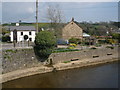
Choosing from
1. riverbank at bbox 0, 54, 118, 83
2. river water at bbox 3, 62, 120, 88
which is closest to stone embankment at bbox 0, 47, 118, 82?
riverbank at bbox 0, 54, 118, 83

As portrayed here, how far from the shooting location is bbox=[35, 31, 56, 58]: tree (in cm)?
2041

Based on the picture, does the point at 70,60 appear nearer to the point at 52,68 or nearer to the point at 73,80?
the point at 52,68

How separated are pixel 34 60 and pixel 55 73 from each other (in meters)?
3.35

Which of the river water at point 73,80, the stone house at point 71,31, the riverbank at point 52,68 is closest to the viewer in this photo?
the river water at point 73,80

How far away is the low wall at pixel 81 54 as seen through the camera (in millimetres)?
23127

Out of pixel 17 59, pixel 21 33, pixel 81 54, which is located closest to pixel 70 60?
pixel 81 54

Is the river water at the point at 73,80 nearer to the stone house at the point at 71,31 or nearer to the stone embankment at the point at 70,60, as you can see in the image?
the stone embankment at the point at 70,60

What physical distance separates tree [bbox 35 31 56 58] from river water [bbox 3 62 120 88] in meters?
2.95

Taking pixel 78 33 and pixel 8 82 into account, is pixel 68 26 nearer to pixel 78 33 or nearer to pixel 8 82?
pixel 78 33

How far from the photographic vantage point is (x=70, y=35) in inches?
1734

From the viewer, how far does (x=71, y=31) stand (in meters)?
44.1

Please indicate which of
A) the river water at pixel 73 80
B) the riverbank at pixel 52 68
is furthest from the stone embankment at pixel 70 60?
the river water at pixel 73 80

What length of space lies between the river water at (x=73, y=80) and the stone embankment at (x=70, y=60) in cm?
72

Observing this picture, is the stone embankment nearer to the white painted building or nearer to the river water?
the river water
